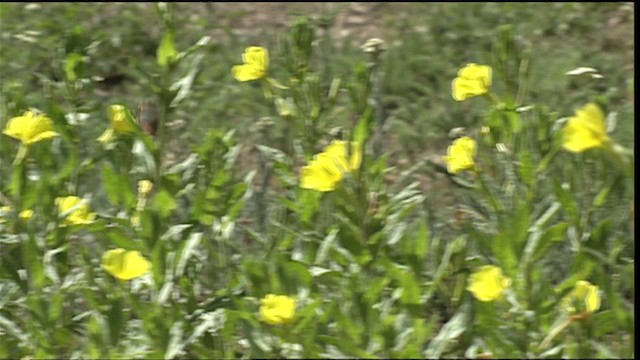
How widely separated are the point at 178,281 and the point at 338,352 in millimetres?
405

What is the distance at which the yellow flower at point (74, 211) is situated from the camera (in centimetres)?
266

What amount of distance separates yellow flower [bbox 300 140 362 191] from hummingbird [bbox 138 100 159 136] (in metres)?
0.73

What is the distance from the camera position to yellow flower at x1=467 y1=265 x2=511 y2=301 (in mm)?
2320

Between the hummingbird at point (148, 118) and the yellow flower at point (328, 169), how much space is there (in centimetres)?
73

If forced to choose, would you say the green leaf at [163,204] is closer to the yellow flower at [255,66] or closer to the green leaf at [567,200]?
the yellow flower at [255,66]

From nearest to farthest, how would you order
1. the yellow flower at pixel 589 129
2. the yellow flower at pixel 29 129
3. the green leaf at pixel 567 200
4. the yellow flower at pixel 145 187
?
the yellow flower at pixel 589 129 → the green leaf at pixel 567 200 → the yellow flower at pixel 29 129 → the yellow flower at pixel 145 187

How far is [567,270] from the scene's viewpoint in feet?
9.59

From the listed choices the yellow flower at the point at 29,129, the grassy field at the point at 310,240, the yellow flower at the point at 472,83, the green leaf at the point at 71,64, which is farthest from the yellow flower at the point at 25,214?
the yellow flower at the point at 472,83

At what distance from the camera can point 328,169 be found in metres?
2.44

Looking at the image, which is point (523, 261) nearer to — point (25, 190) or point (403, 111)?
point (25, 190)

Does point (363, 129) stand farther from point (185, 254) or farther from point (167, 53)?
point (167, 53)

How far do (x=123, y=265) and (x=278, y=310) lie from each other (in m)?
0.34

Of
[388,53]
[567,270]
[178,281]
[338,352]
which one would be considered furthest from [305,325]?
[388,53]

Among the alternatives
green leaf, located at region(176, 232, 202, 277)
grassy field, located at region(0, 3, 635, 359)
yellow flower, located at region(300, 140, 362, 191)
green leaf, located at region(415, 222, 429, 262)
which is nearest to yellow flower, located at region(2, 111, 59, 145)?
grassy field, located at region(0, 3, 635, 359)
